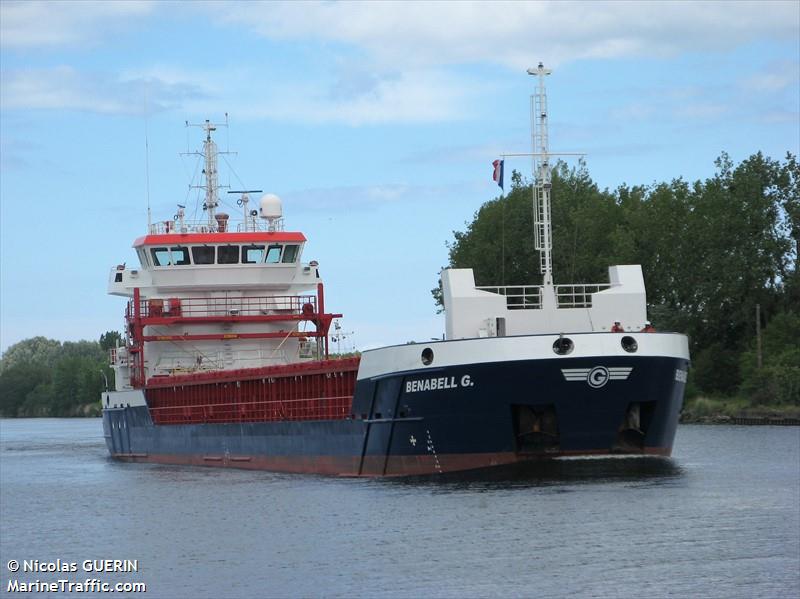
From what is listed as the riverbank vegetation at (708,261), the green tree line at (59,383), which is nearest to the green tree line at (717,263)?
the riverbank vegetation at (708,261)

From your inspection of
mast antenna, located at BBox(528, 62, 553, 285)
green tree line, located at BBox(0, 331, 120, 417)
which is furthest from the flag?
green tree line, located at BBox(0, 331, 120, 417)

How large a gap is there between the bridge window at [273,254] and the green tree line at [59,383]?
245 feet

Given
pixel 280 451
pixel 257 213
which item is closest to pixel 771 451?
pixel 280 451

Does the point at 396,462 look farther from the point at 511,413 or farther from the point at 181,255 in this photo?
the point at 181,255

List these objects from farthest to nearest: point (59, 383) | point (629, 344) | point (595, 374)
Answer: point (59, 383) → point (629, 344) → point (595, 374)

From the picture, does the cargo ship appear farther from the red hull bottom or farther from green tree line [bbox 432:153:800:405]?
green tree line [bbox 432:153:800:405]

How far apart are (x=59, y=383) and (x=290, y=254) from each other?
10548 cm

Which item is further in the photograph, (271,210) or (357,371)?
(271,210)

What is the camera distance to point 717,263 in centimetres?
7406

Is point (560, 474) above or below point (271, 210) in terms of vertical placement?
below

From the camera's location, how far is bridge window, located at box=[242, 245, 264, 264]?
164 feet

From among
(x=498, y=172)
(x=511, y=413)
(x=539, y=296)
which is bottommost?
(x=511, y=413)

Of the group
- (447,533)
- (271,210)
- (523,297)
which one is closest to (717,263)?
(271,210)

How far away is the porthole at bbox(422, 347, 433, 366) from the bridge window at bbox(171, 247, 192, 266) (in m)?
18.2
